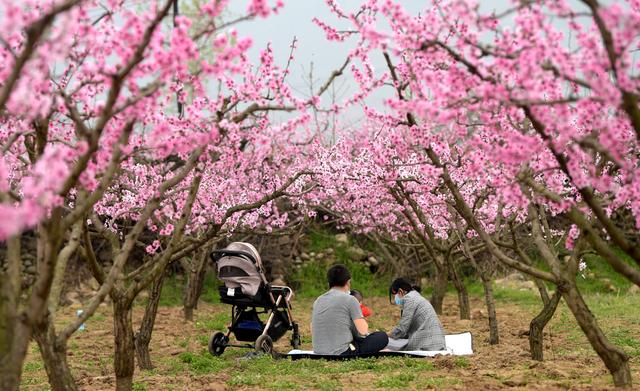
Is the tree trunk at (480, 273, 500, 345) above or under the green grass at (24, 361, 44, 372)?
above

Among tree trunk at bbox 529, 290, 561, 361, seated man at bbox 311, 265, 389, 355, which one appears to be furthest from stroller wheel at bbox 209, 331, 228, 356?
tree trunk at bbox 529, 290, 561, 361

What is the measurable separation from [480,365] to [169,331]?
6.62 meters

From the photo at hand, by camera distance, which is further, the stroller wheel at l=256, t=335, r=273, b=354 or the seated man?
the stroller wheel at l=256, t=335, r=273, b=354

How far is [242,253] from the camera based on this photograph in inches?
380

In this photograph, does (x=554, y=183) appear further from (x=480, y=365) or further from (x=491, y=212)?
(x=491, y=212)

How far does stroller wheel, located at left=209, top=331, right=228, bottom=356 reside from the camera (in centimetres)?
984

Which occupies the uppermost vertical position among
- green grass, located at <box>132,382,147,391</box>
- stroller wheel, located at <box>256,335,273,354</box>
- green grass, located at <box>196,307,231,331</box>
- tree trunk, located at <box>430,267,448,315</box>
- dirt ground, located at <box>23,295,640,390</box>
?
tree trunk, located at <box>430,267,448,315</box>

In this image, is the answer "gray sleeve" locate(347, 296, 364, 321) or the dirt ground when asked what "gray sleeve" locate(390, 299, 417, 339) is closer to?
"gray sleeve" locate(347, 296, 364, 321)

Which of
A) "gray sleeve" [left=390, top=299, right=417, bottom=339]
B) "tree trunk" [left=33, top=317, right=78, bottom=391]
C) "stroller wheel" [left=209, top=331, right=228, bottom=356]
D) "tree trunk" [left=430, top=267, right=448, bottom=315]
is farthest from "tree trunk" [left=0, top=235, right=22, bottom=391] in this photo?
"tree trunk" [left=430, top=267, right=448, bottom=315]

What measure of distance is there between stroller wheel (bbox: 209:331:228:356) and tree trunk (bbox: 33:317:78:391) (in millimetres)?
4334

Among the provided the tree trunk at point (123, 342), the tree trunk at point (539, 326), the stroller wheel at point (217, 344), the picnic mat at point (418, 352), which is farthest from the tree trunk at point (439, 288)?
the tree trunk at point (123, 342)

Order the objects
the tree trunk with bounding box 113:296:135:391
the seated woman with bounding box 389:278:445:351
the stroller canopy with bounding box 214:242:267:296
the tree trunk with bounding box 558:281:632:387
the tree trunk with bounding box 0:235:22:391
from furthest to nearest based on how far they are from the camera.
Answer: the stroller canopy with bounding box 214:242:267:296 → the seated woman with bounding box 389:278:445:351 → the tree trunk with bounding box 113:296:135:391 → the tree trunk with bounding box 558:281:632:387 → the tree trunk with bounding box 0:235:22:391

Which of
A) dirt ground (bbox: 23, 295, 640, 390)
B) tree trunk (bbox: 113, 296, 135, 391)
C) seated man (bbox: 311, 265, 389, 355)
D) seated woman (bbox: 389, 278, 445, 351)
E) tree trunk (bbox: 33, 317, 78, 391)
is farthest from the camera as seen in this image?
seated woman (bbox: 389, 278, 445, 351)

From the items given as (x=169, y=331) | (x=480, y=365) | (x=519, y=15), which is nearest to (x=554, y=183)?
(x=519, y=15)
